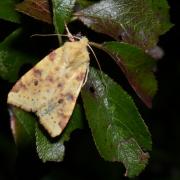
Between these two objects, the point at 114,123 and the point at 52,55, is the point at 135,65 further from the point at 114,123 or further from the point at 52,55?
the point at 52,55

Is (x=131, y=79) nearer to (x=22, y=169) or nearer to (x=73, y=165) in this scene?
(x=22, y=169)

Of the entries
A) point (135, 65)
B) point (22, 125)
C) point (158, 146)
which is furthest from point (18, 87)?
point (158, 146)

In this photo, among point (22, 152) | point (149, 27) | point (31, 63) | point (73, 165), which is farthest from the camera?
point (73, 165)

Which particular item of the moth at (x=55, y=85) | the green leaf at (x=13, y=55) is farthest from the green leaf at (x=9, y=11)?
the moth at (x=55, y=85)

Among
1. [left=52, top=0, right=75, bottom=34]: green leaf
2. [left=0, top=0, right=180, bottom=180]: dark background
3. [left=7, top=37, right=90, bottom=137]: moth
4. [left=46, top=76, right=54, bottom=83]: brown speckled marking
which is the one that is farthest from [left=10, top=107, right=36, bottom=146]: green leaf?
[left=0, top=0, right=180, bottom=180]: dark background

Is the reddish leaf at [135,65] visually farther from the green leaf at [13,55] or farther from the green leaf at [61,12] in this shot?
the green leaf at [13,55]

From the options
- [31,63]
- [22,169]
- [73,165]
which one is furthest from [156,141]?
[31,63]
